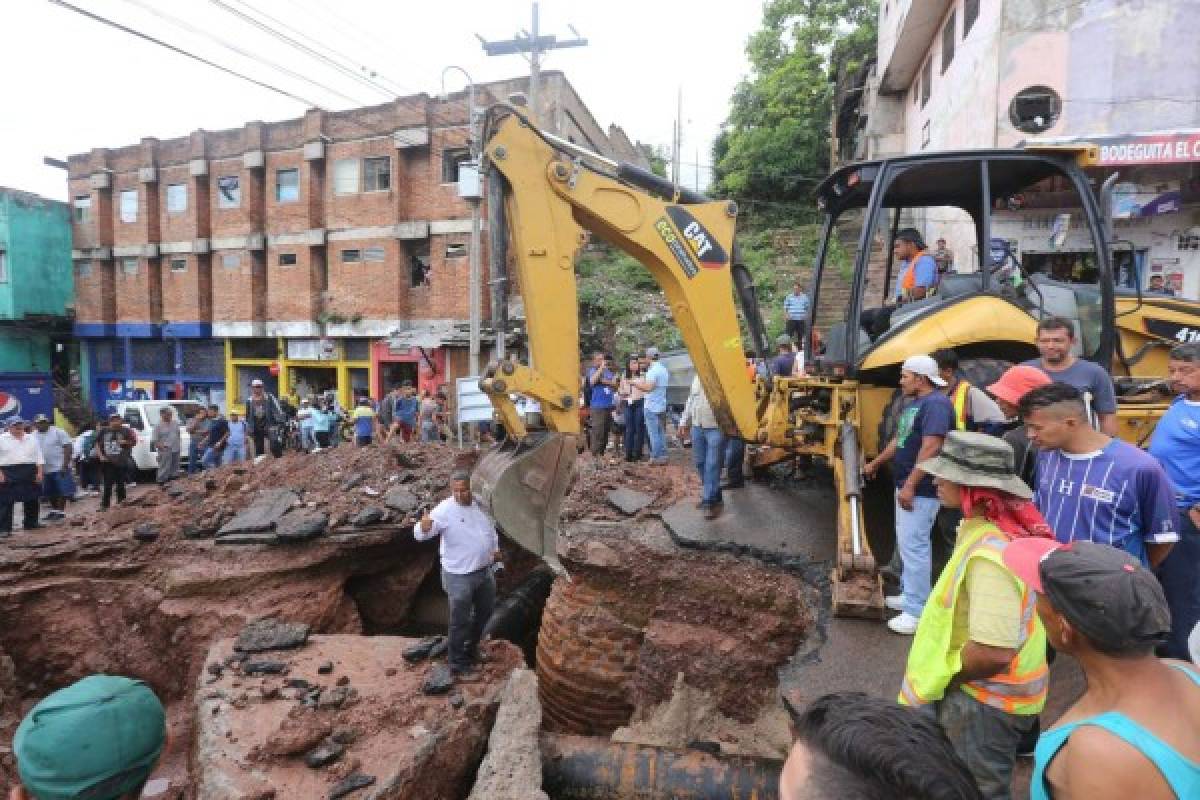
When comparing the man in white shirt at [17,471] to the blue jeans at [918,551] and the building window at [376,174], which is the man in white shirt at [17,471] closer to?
the blue jeans at [918,551]

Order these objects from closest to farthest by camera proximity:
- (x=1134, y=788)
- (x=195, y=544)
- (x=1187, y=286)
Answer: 1. (x=1134, y=788)
2. (x=195, y=544)
3. (x=1187, y=286)

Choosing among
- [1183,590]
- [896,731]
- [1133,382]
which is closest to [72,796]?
[896,731]

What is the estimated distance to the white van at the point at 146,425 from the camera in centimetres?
1371

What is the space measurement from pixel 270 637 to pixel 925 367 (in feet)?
18.1

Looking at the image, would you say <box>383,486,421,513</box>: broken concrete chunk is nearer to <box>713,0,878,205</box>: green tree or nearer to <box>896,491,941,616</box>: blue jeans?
<box>896,491,941,616</box>: blue jeans

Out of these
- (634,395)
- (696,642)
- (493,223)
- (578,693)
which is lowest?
(578,693)

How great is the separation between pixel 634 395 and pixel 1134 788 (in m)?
8.63

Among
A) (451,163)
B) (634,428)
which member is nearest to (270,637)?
(634,428)

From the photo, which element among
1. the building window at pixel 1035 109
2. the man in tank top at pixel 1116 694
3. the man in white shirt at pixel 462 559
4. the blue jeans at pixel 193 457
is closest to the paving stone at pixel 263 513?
the man in white shirt at pixel 462 559

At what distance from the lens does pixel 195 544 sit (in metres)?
7.36

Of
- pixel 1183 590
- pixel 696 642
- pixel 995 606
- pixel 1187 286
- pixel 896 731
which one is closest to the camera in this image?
pixel 896 731

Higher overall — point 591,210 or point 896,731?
point 591,210

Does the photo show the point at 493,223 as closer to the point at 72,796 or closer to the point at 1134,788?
the point at 72,796

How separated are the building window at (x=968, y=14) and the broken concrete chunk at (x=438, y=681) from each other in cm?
1494
